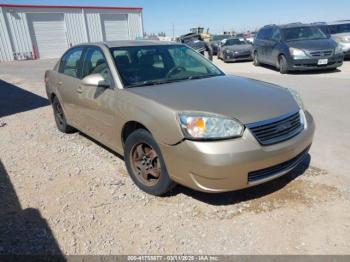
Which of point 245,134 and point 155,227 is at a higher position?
point 245,134

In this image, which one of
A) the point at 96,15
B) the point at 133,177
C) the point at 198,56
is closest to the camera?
the point at 133,177

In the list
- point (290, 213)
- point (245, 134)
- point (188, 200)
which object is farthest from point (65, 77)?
point (290, 213)

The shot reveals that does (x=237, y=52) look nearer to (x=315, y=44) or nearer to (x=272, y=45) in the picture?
(x=272, y=45)

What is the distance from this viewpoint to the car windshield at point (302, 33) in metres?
12.0

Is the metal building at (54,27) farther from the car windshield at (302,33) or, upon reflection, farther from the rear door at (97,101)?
the rear door at (97,101)

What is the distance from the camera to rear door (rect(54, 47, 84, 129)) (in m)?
4.86

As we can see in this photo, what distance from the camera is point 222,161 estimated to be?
284 cm

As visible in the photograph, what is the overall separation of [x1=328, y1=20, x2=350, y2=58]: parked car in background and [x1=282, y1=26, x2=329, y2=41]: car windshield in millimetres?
1471

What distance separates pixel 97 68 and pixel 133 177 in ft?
4.98

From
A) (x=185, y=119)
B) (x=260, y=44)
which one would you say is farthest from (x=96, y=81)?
(x=260, y=44)

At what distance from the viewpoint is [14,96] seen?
10180 mm

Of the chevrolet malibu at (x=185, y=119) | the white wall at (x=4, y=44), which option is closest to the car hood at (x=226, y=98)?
the chevrolet malibu at (x=185, y=119)

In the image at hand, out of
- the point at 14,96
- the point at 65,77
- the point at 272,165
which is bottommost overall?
the point at 14,96

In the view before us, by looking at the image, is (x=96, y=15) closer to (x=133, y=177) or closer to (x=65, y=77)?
(x=65, y=77)
